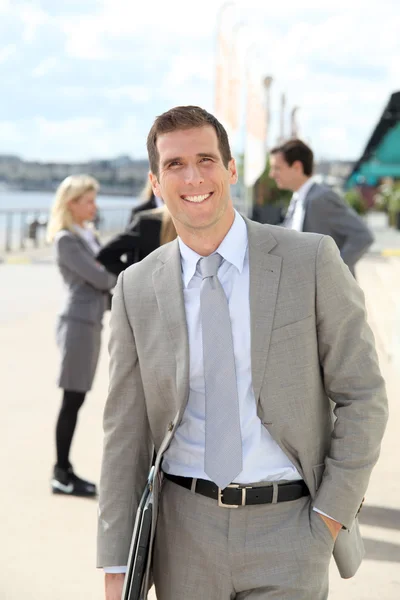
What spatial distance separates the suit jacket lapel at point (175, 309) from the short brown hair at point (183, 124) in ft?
0.95

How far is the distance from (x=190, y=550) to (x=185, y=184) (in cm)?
101

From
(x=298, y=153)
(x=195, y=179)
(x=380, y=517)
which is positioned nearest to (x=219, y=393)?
(x=195, y=179)

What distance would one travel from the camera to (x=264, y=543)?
8.01 ft

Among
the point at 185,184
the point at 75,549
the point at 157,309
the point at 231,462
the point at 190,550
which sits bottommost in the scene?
the point at 75,549

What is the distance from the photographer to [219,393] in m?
2.48

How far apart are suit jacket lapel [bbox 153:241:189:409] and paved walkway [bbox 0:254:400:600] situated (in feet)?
8.01

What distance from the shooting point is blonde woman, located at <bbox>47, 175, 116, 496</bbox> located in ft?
19.8

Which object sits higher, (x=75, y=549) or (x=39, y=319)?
(x=75, y=549)

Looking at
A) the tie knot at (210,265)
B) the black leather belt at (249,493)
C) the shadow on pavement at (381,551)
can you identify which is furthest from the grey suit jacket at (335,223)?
the black leather belt at (249,493)

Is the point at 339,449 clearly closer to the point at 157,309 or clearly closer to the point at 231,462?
the point at 231,462

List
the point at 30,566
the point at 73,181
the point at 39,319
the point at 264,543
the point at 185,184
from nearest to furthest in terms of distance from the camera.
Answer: the point at 264,543, the point at 185,184, the point at 30,566, the point at 73,181, the point at 39,319

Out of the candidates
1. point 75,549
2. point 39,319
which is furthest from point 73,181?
point 39,319

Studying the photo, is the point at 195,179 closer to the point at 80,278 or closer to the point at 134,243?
the point at 134,243

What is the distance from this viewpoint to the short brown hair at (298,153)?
6.39 meters
